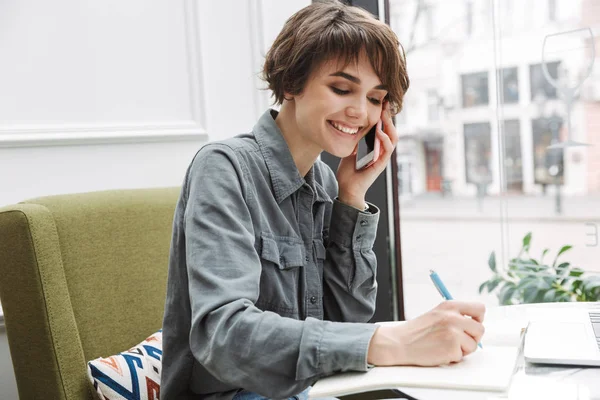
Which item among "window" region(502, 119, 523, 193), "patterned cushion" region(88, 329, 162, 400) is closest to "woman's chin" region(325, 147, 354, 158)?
"patterned cushion" region(88, 329, 162, 400)

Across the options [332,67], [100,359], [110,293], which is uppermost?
[332,67]

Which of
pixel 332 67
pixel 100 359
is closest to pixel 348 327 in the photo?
pixel 332 67

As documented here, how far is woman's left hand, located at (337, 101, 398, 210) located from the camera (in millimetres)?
1339

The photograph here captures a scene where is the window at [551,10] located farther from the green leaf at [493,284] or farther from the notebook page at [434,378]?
the notebook page at [434,378]

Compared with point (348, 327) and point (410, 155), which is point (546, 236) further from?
point (348, 327)

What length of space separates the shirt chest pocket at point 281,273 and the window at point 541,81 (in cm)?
106

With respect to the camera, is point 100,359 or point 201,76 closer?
point 100,359

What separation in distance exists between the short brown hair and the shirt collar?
0.08 metres

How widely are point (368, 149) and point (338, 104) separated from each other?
8.9 inches

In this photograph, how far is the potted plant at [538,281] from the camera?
1938mm

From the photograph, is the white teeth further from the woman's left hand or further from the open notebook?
the open notebook

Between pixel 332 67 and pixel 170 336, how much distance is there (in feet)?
1.84

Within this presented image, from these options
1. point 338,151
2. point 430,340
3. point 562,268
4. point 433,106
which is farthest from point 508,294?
point 430,340

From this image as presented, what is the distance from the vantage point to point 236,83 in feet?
7.00
